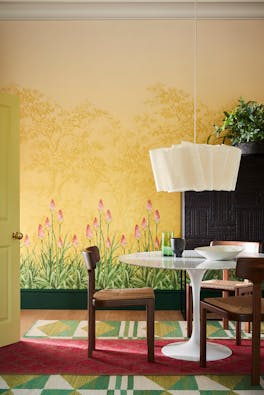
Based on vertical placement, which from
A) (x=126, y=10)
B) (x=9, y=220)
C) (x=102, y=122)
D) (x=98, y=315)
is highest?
(x=126, y=10)

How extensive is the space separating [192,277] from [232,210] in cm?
137

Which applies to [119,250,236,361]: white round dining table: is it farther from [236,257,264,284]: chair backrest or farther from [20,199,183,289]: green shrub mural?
[20,199,183,289]: green shrub mural

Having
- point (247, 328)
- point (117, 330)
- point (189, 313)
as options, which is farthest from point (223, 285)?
point (117, 330)

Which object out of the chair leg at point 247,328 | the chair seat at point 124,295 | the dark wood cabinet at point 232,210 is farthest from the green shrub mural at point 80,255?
the chair seat at point 124,295

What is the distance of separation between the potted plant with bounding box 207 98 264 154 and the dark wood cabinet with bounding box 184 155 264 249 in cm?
17

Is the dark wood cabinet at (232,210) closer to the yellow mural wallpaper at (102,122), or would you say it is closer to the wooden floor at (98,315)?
the yellow mural wallpaper at (102,122)

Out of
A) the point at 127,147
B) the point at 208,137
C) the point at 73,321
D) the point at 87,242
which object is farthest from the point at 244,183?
the point at 73,321

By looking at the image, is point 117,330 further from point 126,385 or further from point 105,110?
point 105,110

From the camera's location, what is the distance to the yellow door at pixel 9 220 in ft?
14.6

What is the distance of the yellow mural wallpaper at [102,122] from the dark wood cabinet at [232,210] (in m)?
0.51

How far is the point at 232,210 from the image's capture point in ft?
17.8

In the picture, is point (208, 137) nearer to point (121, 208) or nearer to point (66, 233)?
point (121, 208)

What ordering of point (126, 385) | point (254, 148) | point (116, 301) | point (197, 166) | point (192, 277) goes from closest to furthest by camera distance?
point (126, 385), point (197, 166), point (116, 301), point (192, 277), point (254, 148)

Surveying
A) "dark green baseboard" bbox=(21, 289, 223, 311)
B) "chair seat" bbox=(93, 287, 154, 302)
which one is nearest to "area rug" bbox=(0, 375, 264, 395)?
"chair seat" bbox=(93, 287, 154, 302)
